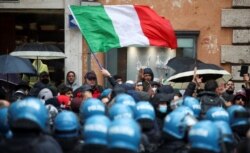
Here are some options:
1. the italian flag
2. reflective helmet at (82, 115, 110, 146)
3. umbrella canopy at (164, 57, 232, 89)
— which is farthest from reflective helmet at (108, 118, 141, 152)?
umbrella canopy at (164, 57, 232, 89)

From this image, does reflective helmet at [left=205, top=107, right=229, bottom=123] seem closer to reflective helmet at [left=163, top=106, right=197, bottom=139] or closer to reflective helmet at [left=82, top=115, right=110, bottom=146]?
reflective helmet at [left=163, top=106, right=197, bottom=139]

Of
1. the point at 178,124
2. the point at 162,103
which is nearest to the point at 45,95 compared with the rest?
the point at 162,103

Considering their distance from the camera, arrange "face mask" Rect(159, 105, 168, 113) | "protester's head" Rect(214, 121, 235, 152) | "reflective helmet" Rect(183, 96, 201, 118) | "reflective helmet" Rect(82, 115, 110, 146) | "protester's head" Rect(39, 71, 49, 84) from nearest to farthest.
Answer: "reflective helmet" Rect(82, 115, 110, 146) → "protester's head" Rect(214, 121, 235, 152) → "reflective helmet" Rect(183, 96, 201, 118) → "face mask" Rect(159, 105, 168, 113) → "protester's head" Rect(39, 71, 49, 84)

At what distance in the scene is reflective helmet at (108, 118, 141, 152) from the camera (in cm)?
590

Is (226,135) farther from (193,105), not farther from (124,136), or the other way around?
(193,105)

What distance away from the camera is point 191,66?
11.7 meters

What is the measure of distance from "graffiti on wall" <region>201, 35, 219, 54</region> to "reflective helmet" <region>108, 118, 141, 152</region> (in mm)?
9030

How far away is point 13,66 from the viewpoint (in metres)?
11.6

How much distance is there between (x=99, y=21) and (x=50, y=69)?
440 centimetres

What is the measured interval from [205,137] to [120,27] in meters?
5.86

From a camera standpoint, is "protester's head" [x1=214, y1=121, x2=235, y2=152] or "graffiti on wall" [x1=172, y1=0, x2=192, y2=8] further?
"graffiti on wall" [x1=172, y1=0, x2=192, y2=8]

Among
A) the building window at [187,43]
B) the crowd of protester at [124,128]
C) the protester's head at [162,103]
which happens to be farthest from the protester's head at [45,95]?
the building window at [187,43]

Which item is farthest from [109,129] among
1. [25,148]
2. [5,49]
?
[5,49]

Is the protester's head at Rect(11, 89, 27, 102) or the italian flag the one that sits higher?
the italian flag
